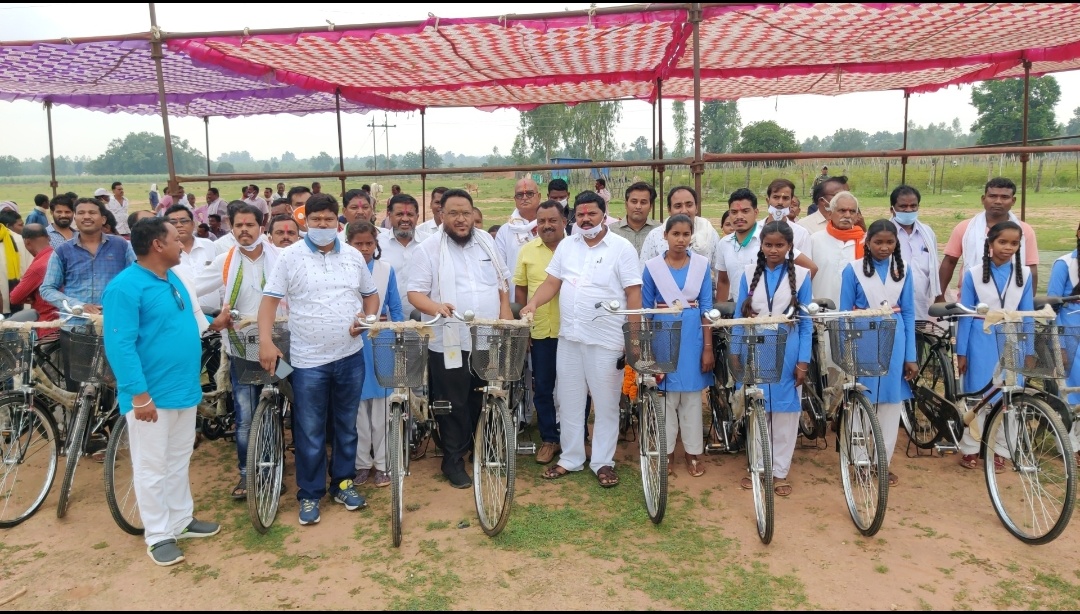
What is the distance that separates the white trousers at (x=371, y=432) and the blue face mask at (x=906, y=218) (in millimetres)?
4061

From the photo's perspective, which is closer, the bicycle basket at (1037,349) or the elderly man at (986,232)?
the bicycle basket at (1037,349)

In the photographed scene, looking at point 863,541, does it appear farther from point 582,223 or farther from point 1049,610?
point 582,223

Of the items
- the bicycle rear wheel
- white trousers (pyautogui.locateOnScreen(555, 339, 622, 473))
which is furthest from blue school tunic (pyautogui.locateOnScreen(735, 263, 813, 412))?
white trousers (pyautogui.locateOnScreen(555, 339, 622, 473))

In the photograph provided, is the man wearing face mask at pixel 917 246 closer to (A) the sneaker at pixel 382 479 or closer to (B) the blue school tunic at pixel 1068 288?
(B) the blue school tunic at pixel 1068 288

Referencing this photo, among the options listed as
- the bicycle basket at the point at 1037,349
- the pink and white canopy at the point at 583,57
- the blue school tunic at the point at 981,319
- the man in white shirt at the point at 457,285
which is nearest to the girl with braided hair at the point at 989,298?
the blue school tunic at the point at 981,319

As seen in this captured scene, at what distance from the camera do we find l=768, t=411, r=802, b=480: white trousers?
14.4 ft

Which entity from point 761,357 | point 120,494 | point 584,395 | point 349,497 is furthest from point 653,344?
point 120,494

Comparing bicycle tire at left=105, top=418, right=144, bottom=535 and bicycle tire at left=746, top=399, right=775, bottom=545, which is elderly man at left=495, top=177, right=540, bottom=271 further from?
bicycle tire at left=105, top=418, right=144, bottom=535

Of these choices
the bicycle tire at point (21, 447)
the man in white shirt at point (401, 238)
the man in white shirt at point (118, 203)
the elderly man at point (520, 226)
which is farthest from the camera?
the man in white shirt at point (118, 203)

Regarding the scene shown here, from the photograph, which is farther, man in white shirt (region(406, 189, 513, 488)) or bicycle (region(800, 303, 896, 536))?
man in white shirt (region(406, 189, 513, 488))

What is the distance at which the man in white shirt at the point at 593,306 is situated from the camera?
4395 mm

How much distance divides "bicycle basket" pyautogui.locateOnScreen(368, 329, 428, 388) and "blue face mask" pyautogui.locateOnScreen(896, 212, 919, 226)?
12.0 ft

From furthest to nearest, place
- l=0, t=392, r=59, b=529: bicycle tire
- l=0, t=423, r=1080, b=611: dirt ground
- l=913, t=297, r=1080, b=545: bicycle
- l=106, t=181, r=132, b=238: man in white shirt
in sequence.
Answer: l=106, t=181, r=132, b=238: man in white shirt < l=0, t=392, r=59, b=529: bicycle tire < l=913, t=297, r=1080, b=545: bicycle < l=0, t=423, r=1080, b=611: dirt ground

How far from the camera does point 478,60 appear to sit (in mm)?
6742
